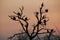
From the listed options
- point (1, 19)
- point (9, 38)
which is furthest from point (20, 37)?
point (1, 19)

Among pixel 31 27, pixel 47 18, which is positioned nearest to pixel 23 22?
pixel 31 27

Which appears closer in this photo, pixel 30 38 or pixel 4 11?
pixel 30 38

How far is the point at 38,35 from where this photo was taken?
286 centimetres

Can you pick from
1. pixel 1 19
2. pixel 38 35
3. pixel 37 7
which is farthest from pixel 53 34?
pixel 1 19

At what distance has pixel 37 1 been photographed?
9.66ft

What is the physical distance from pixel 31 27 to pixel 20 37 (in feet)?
0.58

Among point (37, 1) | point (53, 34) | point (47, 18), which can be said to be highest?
point (37, 1)

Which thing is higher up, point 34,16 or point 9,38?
point 34,16

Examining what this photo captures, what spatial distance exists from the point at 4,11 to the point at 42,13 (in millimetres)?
483

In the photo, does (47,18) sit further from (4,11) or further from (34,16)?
(4,11)

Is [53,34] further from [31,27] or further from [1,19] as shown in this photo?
[1,19]

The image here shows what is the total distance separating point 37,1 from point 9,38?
1.86 ft

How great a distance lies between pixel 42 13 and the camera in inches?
112

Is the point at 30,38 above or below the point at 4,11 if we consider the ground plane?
below
